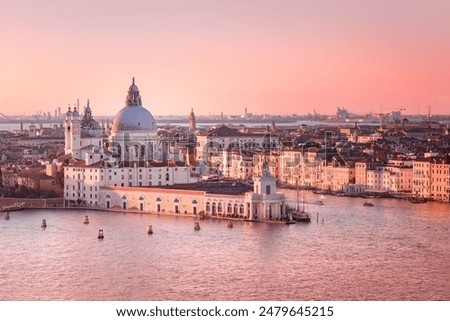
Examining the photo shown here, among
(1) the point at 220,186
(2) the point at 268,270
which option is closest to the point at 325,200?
(1) the point at 220,186

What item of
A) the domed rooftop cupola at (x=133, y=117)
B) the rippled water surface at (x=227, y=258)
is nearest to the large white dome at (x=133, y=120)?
the domed rooftop cupola at (x=133, y=117)

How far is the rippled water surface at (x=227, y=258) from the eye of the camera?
302 inches

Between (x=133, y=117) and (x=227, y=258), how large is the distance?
20.1ft

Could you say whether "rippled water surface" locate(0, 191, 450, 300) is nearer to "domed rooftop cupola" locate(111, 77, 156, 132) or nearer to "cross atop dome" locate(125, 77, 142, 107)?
"domed rooftop cupola" locate(111, 77, 156, 132)

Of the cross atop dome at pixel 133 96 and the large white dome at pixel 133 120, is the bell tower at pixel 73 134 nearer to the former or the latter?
the large white dome at pixel 133 120

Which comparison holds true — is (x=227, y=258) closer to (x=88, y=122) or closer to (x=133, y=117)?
(x=133, y=117)

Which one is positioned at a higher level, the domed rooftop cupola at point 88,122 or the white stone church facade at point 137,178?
the domed rooftop cupola at point 88,122

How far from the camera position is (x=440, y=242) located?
9891mm

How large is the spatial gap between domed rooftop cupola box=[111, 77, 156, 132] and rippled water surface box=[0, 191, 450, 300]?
2629 millimetres

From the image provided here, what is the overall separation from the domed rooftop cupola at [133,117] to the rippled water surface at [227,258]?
8.63ft

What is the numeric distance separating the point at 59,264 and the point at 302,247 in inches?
75.2

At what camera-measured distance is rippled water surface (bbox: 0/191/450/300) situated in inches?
302
